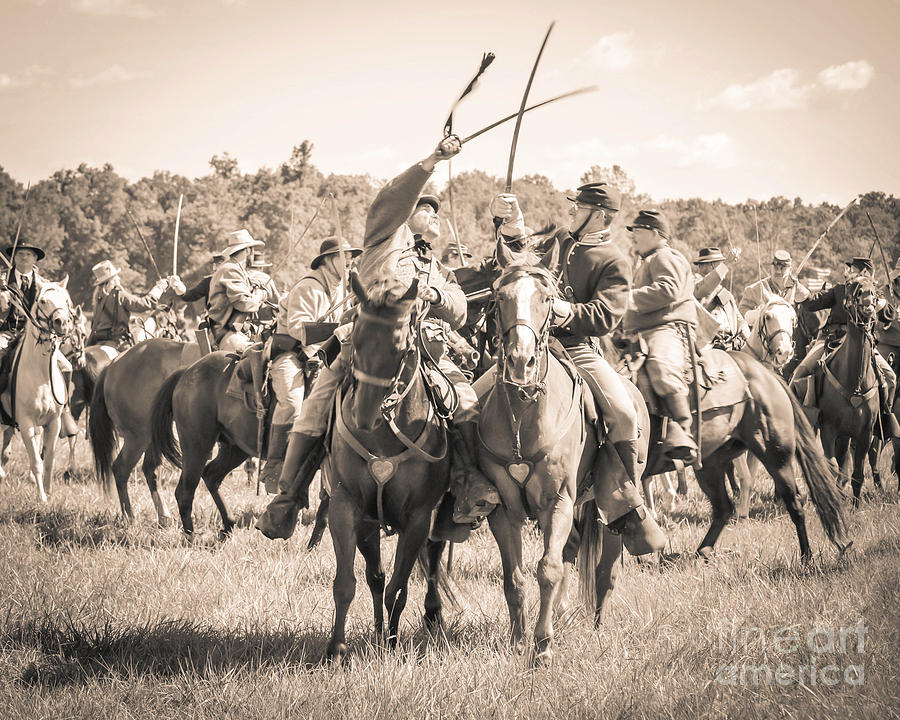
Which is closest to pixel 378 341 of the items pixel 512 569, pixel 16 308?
pixel 512 569

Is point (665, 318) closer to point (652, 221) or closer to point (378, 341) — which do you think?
point (652, 221)

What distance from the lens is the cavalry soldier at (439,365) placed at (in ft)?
18.0

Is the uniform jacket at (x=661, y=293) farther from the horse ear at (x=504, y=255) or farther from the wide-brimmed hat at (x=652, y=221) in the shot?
the horse ear at (x=504, y=255)

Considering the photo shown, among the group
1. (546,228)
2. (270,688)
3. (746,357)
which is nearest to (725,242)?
(746,357)

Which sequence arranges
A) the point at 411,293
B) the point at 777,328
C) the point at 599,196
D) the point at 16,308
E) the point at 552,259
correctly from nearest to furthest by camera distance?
the point at 411,293 → the point at 552,259 → the point at 599,196 → the point at 777,328 → the point at 16,308

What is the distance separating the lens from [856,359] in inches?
481

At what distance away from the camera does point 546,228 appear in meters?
6.74

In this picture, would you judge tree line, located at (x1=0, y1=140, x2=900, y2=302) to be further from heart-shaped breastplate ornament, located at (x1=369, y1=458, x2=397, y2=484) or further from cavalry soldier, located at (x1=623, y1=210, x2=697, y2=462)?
heart-shaped breastplate ornament, located at (x1=369, y1=458, x2=397, y2=484)

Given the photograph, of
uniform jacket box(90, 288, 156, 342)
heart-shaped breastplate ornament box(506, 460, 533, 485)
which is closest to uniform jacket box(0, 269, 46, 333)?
uniform jacket box(90, 288, 156, 342)

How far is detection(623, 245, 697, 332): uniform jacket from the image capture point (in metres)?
8.70

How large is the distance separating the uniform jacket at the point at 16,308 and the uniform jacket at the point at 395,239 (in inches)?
330

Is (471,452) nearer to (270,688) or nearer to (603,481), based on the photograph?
(603,481)

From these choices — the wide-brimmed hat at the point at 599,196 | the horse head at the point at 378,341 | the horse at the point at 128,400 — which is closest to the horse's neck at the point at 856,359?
the wide-brimmed hat at the point at 599,196

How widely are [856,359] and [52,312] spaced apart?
430 inches
